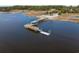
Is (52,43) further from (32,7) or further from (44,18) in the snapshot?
(32,7)

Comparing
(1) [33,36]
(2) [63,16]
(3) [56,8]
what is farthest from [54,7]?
(1) [33,36]

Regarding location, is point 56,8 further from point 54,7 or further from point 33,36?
point 33,36

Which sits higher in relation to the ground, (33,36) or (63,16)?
(63,16)

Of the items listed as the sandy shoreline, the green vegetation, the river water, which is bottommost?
the river water

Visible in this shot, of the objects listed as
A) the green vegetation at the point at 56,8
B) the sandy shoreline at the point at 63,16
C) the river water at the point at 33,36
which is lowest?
the river water at the point at 33,36

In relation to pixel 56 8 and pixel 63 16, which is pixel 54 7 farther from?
pixel 63 16

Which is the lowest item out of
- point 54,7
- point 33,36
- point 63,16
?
point 33,36

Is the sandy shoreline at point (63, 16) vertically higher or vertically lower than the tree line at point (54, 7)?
lower

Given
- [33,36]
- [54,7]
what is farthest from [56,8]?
[33,36]
